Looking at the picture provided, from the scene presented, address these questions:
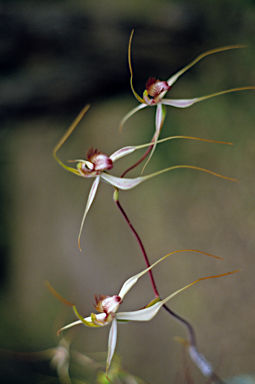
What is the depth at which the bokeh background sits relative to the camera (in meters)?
1.05

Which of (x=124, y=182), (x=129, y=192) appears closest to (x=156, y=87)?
(x=124, y=182)

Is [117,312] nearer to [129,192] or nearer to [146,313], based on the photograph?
[146,313]

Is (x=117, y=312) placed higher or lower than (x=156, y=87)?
lower

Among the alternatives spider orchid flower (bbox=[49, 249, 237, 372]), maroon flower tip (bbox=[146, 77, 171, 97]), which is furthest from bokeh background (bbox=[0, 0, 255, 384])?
spider orchid flower (bbox=[49, 249, 237, 372])

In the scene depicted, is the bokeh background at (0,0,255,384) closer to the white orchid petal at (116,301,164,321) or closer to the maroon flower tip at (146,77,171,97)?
the maroon flower tip at (146,77,171,97)

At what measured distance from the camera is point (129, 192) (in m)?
1.28

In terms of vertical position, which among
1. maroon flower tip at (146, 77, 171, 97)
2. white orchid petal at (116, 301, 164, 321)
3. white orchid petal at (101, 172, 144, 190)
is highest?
maroon flower tip at (146, 77, 171, 97)

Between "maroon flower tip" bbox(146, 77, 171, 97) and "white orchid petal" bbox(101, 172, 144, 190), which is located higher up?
"maroon flower tip" bbox(146, 77, 171, 97)

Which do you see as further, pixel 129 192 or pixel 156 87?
pixel 129 192

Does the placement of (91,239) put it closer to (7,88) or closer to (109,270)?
(109,270)

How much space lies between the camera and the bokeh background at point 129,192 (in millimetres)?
1047

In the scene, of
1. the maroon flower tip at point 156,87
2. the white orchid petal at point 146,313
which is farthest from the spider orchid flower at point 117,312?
the maroon flower tip at point 156,87

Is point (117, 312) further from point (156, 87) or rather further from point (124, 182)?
point (156, 87)

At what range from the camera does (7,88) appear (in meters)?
1.09
